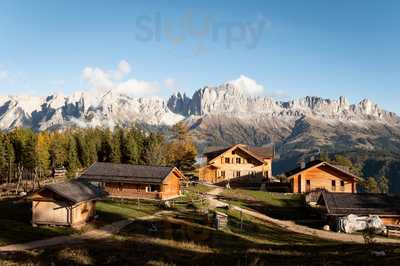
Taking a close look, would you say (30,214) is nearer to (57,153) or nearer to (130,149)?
(130,149)

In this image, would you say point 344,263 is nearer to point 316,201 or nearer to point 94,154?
point 316,201

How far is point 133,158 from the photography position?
9444 cm

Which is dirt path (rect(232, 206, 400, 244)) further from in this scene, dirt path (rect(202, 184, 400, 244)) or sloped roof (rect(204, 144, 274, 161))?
sloped roof (rect(204, 144, 274, 161))

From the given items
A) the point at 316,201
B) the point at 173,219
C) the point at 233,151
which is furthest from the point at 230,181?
the point at 173,219

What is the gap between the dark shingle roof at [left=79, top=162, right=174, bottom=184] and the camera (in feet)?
196

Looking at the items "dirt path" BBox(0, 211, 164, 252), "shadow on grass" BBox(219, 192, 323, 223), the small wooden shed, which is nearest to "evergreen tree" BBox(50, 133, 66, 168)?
"shadow on grass" BBox(219, 192, 323, 223)

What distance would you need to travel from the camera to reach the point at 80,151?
325ft

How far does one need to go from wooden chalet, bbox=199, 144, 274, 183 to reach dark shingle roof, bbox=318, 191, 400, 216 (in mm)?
31071

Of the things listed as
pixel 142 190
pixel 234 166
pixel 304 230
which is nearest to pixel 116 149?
pixel 234 166

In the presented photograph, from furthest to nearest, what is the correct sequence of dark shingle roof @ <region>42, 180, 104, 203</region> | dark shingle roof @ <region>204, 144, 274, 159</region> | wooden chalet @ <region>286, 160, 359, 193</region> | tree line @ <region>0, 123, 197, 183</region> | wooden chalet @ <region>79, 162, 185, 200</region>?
tree line @ <region>0, 123, 197, 183</region>, dark shingle roof @ <region>204, 144, 274, 159</region>, wooden chalet @ <region>286, 160, 359, 193</region>, wooden chalet @ <region>79, 162, 185, 200</region>, dark shingle roof @ <region>42, 180, 104, 203</region>

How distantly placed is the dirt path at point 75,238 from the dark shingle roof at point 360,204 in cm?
2356

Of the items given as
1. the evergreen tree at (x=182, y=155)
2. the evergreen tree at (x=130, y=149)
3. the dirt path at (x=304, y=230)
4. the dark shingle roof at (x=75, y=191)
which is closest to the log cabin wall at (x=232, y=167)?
the evergreen tree at (x=182, y=155)

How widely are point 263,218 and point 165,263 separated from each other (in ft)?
108

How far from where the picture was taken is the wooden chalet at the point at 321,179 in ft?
233
